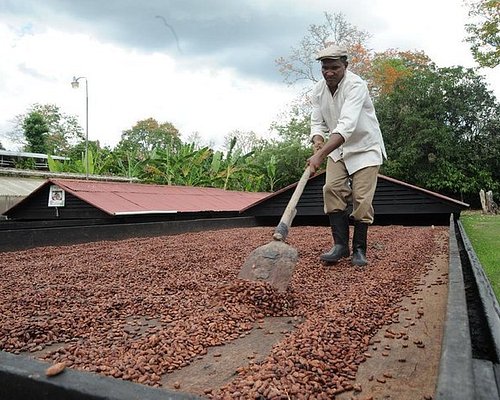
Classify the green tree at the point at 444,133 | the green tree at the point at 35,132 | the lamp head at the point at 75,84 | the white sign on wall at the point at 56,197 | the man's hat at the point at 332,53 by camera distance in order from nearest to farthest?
the man's hat at the point at 332,53, the white sign on wall at the point at 56,197, the lamp head at the point at 75,84, the green tree at the point at 444,133, the green tree at the point at 35,132

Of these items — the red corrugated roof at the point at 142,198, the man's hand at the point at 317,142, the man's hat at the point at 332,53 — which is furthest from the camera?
the red corrugated roof at the point at 142,198

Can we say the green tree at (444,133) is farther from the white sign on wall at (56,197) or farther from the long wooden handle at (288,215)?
the long wooden handle at (288,215)

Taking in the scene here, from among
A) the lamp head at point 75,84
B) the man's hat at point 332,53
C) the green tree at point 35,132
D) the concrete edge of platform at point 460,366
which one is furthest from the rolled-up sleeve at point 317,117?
the green tree at point 35,132

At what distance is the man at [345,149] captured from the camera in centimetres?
238

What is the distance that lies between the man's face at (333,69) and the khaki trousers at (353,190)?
51cm

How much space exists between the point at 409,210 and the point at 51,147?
2512cm

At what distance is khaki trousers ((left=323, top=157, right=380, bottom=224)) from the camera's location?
8.21 ft

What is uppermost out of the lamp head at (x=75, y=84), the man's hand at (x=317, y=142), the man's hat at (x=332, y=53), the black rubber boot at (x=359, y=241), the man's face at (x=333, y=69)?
the lamp head at (x=75, y=84)

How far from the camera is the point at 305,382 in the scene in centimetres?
85

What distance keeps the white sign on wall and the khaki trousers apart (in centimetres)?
495

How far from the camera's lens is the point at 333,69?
2398 mm

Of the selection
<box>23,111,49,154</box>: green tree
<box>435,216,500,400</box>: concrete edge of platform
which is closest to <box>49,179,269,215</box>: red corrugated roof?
<box>435,216,500,400</box>: concrete edge of platform

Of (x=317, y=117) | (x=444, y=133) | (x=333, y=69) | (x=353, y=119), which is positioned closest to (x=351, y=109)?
(x=353, y=119)

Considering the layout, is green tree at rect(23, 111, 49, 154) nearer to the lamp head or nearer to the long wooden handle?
the lamp head
